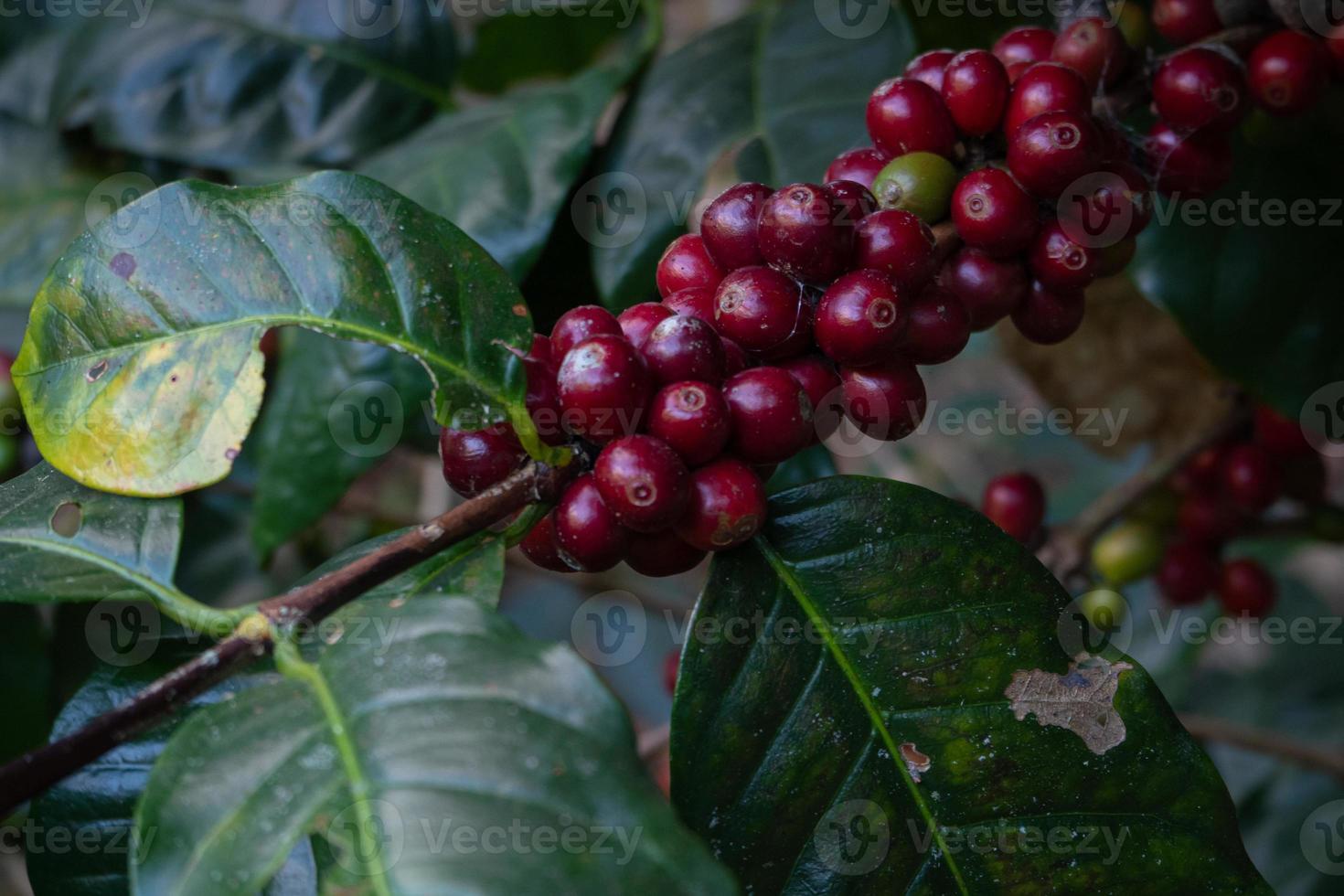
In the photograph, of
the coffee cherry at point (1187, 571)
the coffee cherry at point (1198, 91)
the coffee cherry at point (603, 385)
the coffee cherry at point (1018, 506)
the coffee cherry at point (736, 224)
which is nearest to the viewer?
the coffee cherry at point (603, 385)

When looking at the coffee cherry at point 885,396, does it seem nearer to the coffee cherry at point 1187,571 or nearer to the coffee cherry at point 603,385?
the coffee cherry at point 603,385

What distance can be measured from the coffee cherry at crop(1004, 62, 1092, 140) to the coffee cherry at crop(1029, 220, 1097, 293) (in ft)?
0.26

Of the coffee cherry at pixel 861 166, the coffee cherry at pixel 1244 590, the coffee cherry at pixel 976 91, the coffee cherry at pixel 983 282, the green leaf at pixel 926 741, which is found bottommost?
the coffee cherry at pixel 1244 590

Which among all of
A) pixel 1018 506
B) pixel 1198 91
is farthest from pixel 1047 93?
pixel 1018 506

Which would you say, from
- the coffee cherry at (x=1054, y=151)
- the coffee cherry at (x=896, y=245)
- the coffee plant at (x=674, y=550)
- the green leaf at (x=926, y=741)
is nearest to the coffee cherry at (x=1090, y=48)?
the coffee plant at (x=674, y=550)

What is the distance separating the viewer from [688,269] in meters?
0.81

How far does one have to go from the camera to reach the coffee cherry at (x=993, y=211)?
2.60 ft

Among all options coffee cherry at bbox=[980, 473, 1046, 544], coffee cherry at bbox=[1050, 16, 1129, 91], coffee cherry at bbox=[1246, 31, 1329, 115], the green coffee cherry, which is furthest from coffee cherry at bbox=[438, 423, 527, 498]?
coffee cherry at bbox=[980, 473, 1046, 544]

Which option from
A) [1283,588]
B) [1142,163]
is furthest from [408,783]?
[1283,588]

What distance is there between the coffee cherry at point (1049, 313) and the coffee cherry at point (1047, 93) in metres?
0.12

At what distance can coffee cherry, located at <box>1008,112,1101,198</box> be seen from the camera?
0.78m

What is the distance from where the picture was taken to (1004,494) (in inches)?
56.6

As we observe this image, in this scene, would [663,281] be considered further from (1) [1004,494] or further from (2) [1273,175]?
(2) [1273,175]

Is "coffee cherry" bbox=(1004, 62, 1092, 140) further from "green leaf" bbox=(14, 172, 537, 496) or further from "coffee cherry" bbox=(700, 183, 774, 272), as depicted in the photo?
"green leaf" bbox=(14, 172, 537, 496)
